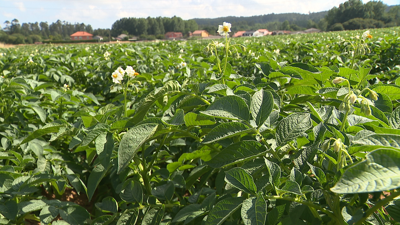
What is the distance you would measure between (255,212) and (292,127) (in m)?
0.30

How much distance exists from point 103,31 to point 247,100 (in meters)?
84.1

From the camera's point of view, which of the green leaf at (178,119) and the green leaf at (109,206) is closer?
the green leaf at (178,119)

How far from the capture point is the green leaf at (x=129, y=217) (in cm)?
120

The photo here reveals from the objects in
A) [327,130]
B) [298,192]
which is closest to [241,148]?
[298,192]

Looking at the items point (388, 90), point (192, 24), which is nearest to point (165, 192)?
point (388, 90)

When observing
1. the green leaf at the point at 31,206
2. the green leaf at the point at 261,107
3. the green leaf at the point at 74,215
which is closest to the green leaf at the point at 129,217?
the green leaf at the point at 74,215

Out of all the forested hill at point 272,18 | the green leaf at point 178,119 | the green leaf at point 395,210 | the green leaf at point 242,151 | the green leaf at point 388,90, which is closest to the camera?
the green leaf at point 395,210

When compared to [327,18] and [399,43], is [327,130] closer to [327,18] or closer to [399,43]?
[399,43]

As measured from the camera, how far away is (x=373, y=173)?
1.60 feet

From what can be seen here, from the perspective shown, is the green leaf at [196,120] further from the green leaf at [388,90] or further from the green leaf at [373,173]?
the green leaf at [388,90]

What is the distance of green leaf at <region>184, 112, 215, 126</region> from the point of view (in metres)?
0.94

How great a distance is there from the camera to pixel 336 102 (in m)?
1.26

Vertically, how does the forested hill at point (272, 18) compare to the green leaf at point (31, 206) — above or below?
above

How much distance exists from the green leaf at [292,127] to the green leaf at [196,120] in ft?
0.74
